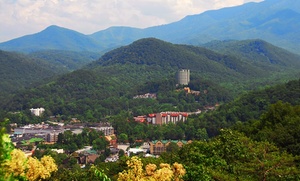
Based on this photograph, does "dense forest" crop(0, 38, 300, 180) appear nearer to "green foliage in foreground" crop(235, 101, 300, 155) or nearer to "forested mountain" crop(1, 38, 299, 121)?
"green foliage in foreground" crop(235, 101, 300, 155)

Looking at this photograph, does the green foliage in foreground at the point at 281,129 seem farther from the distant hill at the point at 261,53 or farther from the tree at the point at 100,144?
the distant hill at the point at 261,53

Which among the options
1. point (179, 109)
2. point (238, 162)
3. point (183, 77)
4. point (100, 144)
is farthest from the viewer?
point (183, 77)

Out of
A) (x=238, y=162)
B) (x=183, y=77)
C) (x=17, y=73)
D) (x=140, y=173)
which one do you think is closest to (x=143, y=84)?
(x=183, y=77)

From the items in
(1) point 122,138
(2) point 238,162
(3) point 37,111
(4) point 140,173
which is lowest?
(1) point 122,138

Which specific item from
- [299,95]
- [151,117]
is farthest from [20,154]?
[151,117]

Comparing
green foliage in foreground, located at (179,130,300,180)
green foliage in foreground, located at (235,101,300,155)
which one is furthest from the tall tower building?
green foliage in foreground, located at (179,130,300,180)

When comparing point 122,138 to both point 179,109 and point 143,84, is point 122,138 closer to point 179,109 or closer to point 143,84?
point 179,109

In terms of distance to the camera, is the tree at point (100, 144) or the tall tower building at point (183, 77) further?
the tall tower building at point (183, 77)

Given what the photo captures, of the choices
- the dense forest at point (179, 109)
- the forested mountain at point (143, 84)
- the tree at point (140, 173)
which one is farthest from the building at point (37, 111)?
the tree at point (140, 173)

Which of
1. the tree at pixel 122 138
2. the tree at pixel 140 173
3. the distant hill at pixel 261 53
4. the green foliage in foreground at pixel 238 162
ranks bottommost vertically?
the tree at pixel 122 138
